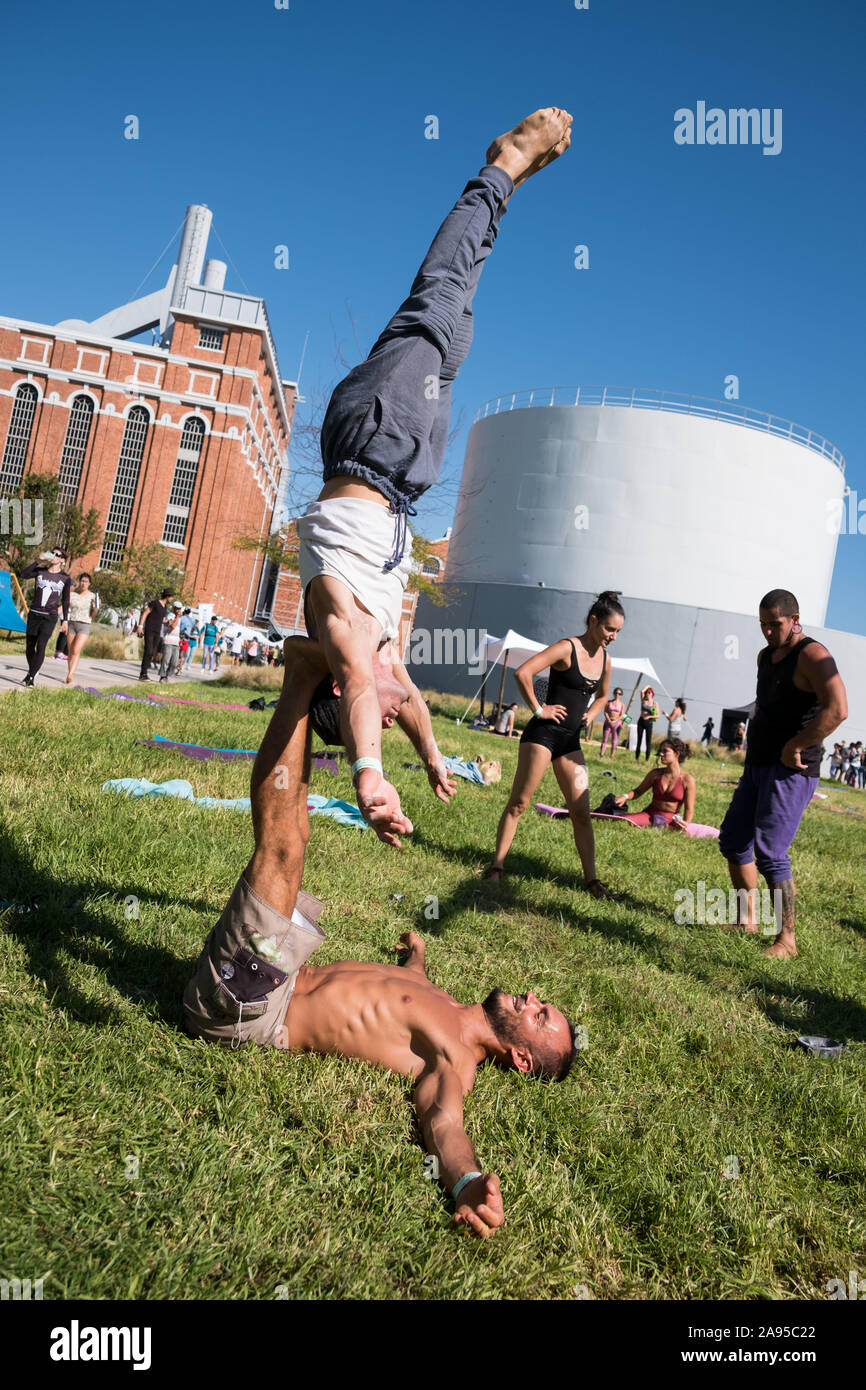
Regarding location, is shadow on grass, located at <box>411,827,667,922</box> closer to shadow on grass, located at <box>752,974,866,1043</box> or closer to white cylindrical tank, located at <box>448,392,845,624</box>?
shadow on grass, located at <box>752,974,866,1043</box>

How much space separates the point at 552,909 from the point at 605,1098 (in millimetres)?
2571

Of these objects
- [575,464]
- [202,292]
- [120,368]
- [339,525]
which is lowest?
[339,525]

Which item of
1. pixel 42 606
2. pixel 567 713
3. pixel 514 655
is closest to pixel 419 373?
pixel 567 713

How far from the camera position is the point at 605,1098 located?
3.38m

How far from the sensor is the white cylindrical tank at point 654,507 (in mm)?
44406

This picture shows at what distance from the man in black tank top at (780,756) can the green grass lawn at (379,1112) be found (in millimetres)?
685

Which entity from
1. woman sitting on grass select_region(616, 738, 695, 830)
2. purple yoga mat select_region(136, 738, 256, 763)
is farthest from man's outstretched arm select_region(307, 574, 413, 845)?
woman sitting on grass select_region(616, 738, 695, 830)

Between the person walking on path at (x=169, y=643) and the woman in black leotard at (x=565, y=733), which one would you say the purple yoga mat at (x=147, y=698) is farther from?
the woman in black leotard at (x=565, y=733)

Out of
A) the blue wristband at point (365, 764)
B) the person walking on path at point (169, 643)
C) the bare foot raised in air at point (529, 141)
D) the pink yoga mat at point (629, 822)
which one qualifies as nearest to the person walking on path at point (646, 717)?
the pink yoga mat at point (629, 822)

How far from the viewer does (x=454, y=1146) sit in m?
2.74

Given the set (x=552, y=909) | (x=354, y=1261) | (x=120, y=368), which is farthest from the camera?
(x=120, y=368)

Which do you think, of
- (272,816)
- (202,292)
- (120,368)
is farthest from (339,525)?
(202,292)

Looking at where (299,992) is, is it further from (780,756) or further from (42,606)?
(42,606)
